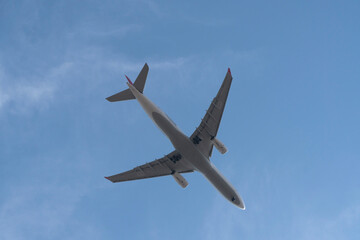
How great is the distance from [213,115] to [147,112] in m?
7.43

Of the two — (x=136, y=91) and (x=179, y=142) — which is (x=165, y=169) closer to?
(x=179, y=142)

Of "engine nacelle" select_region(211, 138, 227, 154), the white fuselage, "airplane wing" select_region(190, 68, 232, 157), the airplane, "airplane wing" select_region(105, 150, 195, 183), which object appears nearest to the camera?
"airplane wing" select_region(190, 68, 232, 157)

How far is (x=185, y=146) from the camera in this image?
41.8 m

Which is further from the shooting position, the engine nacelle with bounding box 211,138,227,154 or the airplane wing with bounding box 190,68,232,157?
the engine nacelle with bounding box 211,138,227,154

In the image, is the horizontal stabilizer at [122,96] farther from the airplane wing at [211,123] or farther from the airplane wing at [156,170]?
the airplane wing at [156,170]

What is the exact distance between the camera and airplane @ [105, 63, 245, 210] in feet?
131

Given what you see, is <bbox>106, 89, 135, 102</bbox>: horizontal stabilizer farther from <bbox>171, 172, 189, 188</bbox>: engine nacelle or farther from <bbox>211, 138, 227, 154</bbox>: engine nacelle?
<bbox>171, 172, 189, 188</bbox>: engine nacelle

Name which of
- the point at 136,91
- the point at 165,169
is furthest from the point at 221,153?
the point at 136,91

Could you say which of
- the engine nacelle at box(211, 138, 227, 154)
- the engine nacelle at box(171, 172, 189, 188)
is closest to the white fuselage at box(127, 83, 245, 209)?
the engine nacelle at box(211, 138, 227, 154)

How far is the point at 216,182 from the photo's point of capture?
145 ft

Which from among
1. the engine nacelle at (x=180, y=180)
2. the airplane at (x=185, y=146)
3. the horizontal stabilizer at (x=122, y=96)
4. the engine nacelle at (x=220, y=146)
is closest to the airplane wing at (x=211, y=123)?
the airplane at (x=185, y=146)

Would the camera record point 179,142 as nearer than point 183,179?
Yes

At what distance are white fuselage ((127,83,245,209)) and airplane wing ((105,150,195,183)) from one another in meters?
2.27

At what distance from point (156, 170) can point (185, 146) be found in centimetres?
786
